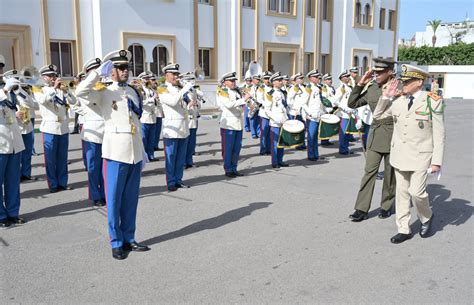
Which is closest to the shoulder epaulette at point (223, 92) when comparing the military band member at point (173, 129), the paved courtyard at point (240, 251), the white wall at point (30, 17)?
the military band member at point (173, 129)

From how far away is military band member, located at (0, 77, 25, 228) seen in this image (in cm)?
562

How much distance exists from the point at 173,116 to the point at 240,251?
11.1ft

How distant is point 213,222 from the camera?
5871mm

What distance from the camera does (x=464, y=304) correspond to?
3750mm

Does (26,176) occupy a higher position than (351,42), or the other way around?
(351,42)

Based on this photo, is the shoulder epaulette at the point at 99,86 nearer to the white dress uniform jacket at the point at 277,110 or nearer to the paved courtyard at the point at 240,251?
the paved courtyard at the point at 240,251

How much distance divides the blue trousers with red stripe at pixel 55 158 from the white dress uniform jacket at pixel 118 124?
9.84ft

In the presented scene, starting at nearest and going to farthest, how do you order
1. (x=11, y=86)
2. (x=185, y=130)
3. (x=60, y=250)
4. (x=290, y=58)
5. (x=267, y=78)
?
(x=60, y=250)
(x=11, y=86)
(x=185, y=130)
(x=267, y=78)
(x=290, y=58)

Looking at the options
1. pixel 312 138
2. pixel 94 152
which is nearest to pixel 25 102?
pixel 94 152

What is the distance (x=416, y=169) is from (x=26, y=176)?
6691 millimetres

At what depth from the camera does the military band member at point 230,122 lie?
8.58 m

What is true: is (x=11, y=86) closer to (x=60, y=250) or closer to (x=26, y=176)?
(x=60, y=250)

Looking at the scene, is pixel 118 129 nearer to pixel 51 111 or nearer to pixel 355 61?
pixel 51 111

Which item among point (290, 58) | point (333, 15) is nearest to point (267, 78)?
point (290, 58)
